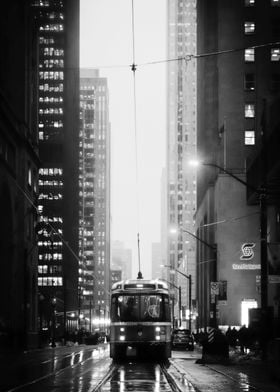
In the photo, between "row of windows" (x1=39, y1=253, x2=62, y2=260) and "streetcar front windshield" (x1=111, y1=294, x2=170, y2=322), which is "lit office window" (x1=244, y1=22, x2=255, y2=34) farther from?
"row of windows" (x1=39, y1=253, x2=62, y2=260)

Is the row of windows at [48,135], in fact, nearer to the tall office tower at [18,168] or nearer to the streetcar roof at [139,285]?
the tall office tower at [18,168]

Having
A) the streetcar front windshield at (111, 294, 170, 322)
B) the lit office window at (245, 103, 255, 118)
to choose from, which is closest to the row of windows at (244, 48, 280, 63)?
the lit office window at (245, 103, 255, 118)

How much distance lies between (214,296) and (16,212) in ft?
102

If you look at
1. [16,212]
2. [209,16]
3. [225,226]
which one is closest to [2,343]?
[16,212]

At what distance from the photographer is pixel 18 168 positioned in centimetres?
7700

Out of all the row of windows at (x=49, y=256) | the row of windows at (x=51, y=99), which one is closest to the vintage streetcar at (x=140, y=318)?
the row of windows at (x=49, y=256)

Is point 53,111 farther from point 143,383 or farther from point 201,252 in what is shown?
point 143,383

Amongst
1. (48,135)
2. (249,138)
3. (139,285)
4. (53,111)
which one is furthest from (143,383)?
(53,111)

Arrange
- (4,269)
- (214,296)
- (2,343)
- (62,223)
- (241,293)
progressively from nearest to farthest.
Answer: (214,296), (2,343), (4,269), (241,293), (62,223)

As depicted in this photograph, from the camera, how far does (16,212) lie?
250ft

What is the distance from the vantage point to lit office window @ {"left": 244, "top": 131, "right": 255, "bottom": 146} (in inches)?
3834

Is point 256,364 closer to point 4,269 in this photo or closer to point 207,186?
point 4,269

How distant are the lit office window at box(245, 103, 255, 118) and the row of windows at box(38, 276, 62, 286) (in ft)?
324

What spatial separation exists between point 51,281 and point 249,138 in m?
99.9
